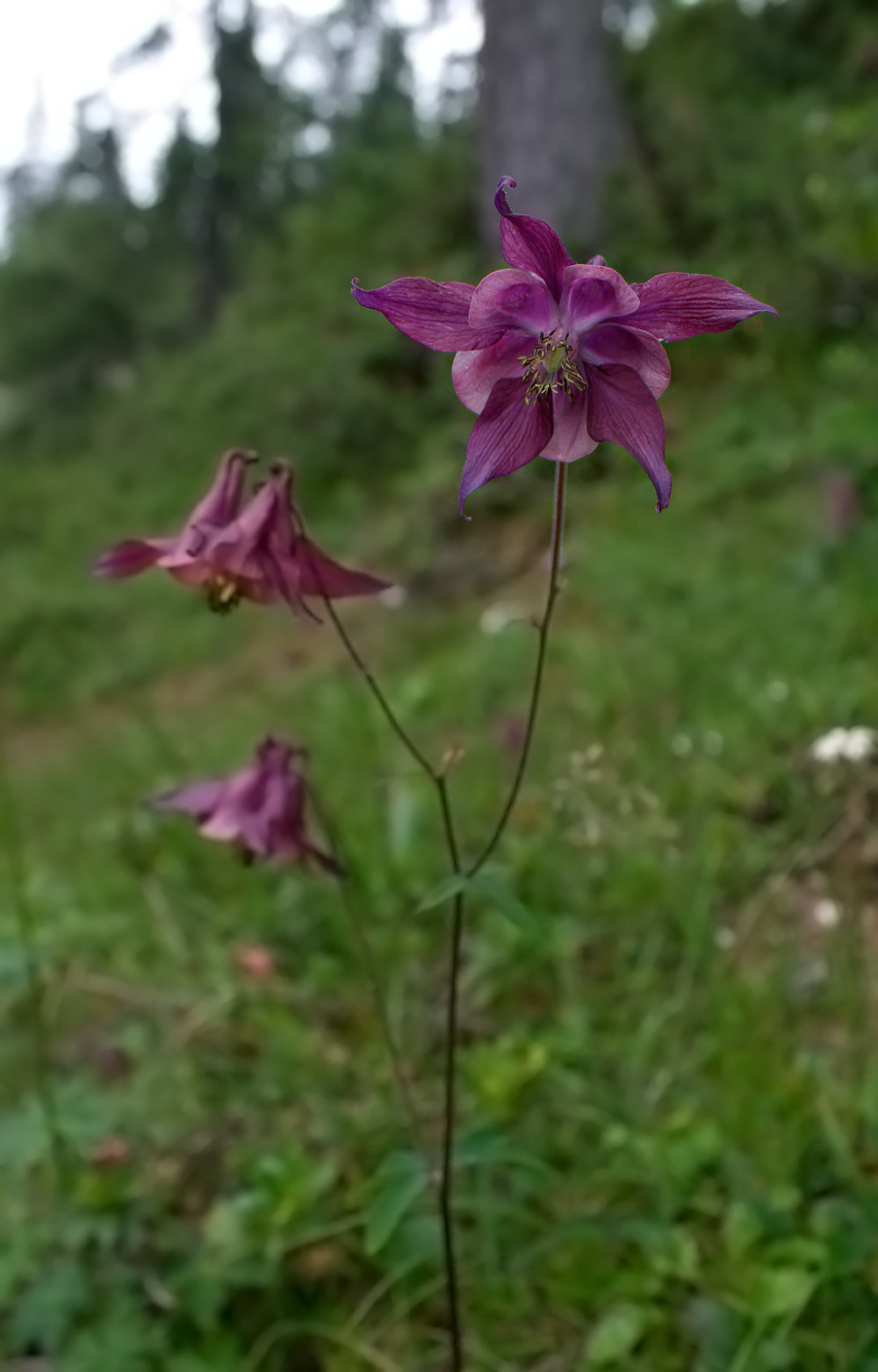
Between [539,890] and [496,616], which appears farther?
[496,616]

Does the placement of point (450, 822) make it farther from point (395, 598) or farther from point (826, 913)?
point (395, 598)

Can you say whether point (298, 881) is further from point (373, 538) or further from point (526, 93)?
point (526, 93)

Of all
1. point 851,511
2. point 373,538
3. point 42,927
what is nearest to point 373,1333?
point 42,927

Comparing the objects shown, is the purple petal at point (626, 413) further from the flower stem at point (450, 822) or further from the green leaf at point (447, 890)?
the green leaf at point (447, 890)

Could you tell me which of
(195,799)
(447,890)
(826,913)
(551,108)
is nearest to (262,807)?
(195,799)

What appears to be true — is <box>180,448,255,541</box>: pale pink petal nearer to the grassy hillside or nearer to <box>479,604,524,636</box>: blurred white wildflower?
the grassy hillside
